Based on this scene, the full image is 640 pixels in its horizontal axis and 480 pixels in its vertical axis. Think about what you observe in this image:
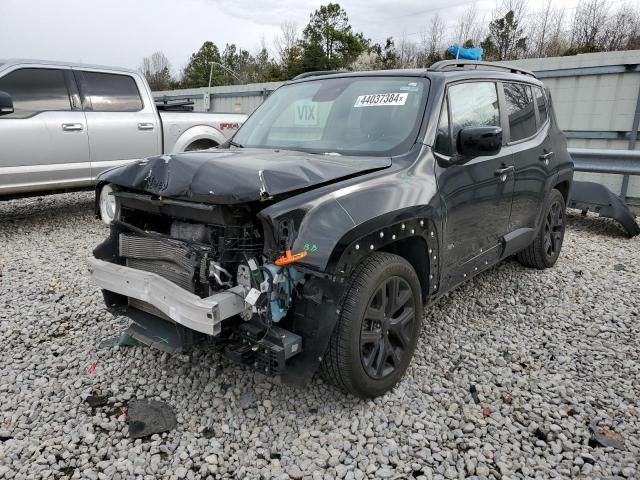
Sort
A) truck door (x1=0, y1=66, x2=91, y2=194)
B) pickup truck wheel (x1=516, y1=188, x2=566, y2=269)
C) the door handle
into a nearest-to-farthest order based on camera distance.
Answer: the door handle
pickup truck wheel (x1=516, y1=188, x2=566, y2=269)
truck door (x1=0, y1=66, x2=91, y2=194)

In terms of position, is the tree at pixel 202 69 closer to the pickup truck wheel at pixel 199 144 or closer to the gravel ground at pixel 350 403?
the pickup truck wheel at pixel 199 144

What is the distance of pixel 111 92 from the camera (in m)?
7.04

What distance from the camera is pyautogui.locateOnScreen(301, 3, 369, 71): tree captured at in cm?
3831

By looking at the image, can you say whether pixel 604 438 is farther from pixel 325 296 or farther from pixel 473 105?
pixel 473 105

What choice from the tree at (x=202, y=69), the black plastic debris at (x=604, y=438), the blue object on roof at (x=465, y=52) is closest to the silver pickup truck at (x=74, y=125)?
the blue object on roof at (x=465, y=52)

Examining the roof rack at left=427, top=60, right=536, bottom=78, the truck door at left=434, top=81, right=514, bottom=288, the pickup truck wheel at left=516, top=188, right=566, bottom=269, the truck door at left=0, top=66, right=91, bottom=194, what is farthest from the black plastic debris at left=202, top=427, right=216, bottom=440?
the truck door at left=0, top=66, right=91, bottom=194

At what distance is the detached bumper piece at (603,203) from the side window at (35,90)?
674cm

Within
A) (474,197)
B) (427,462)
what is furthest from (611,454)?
(474,197)

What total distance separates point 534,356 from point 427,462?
1432mm

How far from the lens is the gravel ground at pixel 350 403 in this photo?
97.0 inches

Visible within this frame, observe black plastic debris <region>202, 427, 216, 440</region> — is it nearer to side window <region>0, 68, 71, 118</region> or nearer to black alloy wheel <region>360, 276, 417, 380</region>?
black alloy wheel <region>360, 276, 417, 380</region>

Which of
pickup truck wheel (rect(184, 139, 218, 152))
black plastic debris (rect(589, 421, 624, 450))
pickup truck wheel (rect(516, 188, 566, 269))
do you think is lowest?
black plastic debris (rect(589, 421, 624, 450))

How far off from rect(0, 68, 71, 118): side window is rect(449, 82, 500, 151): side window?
527 cm

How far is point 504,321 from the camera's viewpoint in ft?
13.2
